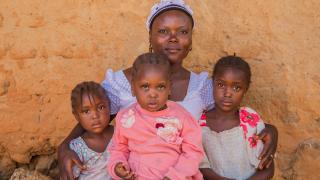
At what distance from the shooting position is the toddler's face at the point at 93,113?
3268 millimetres

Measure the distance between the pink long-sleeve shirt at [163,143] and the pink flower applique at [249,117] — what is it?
1.47 ft

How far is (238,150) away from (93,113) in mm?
877

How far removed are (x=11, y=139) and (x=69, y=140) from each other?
0.95 meters

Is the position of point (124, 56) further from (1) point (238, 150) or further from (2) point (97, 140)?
(1) point (238, 150)

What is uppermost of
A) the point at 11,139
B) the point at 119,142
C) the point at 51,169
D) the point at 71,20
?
the point at 71,20

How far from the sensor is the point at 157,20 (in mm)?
3447

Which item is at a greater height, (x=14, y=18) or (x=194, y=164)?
(x=14, y=18)

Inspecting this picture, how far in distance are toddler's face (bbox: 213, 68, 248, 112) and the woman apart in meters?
0.18

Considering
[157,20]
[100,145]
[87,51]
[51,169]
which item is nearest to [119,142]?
[100,145]

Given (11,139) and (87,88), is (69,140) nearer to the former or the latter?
(87,88)

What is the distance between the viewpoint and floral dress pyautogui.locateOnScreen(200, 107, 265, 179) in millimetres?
3307

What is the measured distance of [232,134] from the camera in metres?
3.34

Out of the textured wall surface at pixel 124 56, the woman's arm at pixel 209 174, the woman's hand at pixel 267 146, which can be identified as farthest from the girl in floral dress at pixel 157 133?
the textured wall surface at pixel 124 56

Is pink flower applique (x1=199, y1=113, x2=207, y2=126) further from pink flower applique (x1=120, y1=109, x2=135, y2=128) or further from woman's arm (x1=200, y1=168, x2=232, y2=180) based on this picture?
pink flower applique (x1=120, y1=109, x2=135, y2=128)
